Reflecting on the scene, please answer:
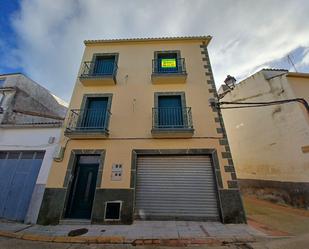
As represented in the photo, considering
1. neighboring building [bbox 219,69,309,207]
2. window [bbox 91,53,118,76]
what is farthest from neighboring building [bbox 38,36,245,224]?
neighboring building [bbox 219,69,309,207]

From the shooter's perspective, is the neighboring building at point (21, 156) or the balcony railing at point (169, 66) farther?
the balcony railing at point (169, 66)

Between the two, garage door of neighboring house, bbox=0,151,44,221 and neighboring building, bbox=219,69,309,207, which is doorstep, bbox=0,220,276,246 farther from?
neighboring building, bbox=219,69,309,207

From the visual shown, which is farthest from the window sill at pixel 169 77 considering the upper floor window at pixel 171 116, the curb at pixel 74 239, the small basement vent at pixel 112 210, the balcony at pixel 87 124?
the curb at pixel 74 239

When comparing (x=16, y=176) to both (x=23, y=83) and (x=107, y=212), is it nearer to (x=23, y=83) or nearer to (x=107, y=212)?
(x=107, y=212)

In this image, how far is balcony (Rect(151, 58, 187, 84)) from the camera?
24.1 feet

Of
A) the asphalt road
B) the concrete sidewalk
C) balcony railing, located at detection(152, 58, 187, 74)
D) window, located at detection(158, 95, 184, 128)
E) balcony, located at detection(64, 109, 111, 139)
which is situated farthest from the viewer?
balcony railing, located at detection(152, 58, 187, 74)

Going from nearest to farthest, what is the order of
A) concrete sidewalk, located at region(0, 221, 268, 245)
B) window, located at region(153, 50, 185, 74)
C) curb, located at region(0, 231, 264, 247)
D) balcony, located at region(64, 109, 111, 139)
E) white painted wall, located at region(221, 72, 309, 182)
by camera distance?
curb, located at region(0, 231, 264, 247)
concrete sidewalk, located at region(0, 221, 268, 245)
balcony, located at region(64, 109, 111, 139)
white painted wall, located at region(221, 72, 309, 182)
window, located at region(153, 50, 185, 74)

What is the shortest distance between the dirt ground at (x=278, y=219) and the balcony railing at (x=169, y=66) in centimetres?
720

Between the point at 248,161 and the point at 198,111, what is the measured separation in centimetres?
589

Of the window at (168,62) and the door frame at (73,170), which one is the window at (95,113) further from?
the window at (168,62)

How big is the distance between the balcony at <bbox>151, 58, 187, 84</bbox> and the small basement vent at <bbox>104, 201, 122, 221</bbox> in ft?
18.8

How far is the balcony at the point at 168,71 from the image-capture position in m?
7.34

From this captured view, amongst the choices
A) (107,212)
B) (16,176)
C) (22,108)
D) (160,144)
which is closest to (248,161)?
(160,144)

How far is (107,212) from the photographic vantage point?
5391mm
